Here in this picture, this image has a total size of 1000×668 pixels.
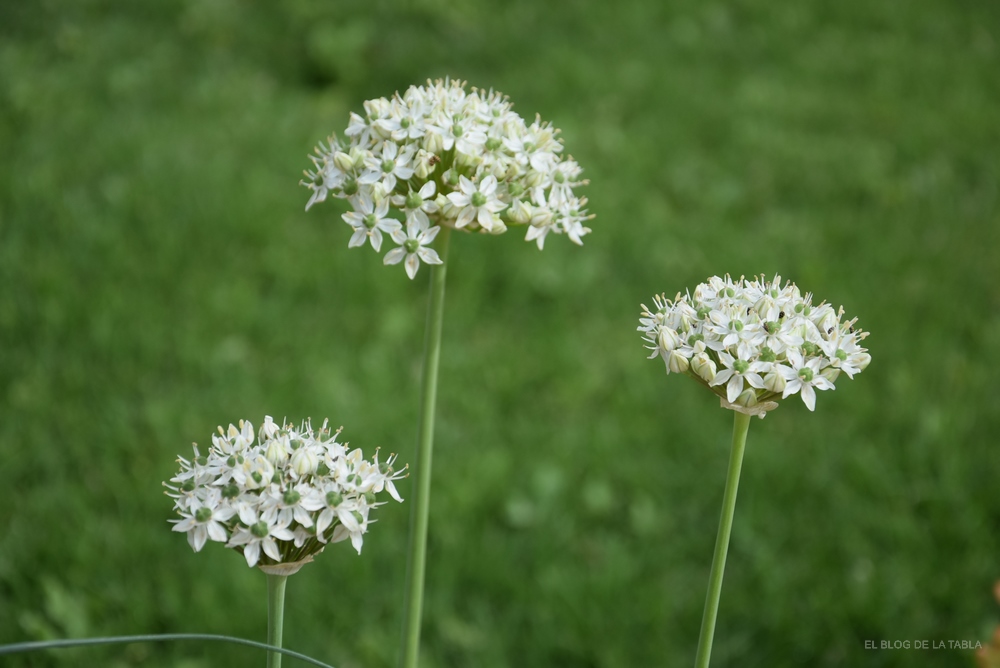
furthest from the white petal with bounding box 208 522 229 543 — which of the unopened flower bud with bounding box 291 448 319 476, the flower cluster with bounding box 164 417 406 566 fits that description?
the unopened flower bud with bounding box 291 448 319 476

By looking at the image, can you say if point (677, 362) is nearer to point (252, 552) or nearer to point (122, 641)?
point (252, 552)

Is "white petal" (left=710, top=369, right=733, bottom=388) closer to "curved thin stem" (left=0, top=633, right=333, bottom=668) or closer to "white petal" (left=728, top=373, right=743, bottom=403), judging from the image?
"white petal" (left=728, top=373, right=743, bottom=403)

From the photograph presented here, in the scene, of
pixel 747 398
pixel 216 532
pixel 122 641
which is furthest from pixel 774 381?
pixel 122 641

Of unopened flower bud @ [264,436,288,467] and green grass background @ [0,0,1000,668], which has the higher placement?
green grass background @ [0,0,1000,668]

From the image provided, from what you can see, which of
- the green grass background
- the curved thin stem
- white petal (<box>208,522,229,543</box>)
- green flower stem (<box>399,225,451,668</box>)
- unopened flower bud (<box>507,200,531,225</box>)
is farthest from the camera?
the green grass background

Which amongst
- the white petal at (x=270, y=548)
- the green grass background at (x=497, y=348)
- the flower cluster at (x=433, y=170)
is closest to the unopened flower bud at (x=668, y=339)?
the flower cluster at (x=433, y=170)

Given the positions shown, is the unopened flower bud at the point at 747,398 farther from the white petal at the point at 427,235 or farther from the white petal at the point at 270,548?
the white petal at the point at 270,548
